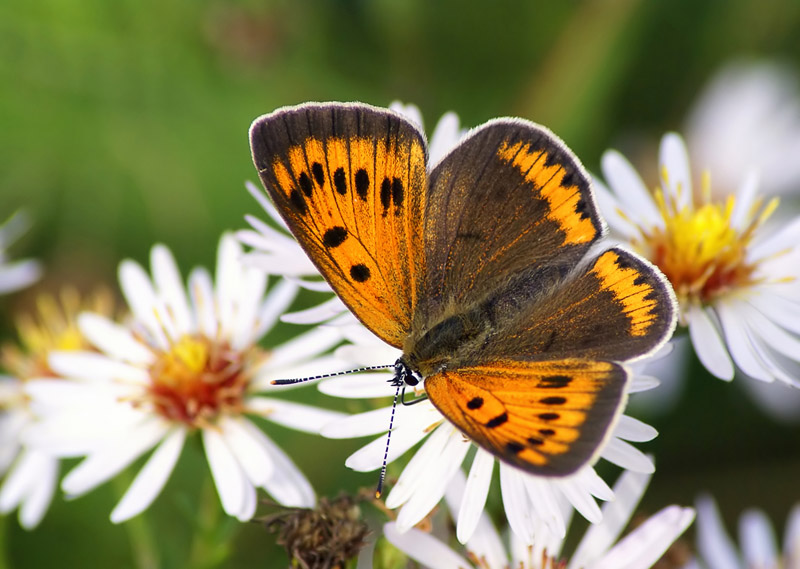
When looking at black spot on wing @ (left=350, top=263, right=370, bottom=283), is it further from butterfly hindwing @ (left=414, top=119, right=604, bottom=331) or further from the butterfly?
butterfly hindwing @ (left=414, top=119, right=604, bottom=331)

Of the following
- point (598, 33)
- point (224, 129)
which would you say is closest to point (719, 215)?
point (598, 33)

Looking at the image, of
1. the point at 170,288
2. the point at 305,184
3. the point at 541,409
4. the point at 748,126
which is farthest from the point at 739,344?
the point at 748,126

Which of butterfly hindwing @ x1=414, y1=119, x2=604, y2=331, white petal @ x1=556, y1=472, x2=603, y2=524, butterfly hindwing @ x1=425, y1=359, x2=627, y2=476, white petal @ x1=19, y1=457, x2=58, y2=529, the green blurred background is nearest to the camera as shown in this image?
butterfly hindwing @ x1=425, y1=359, x2=627, y2=476

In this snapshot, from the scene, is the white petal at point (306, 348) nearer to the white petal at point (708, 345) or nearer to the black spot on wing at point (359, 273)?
the black spot on wing at point (359, 273)

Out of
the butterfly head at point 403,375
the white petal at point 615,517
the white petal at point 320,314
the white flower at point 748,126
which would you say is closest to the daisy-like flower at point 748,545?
the white petal at point 615,517

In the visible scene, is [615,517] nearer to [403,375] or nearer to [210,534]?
[403,375]

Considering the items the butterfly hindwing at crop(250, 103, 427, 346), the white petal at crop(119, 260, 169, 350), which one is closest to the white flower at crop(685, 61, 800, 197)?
the butterfly hindwing at crop(250, 103, 427, 346)

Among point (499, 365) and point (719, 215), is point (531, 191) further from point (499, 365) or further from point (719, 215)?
point (719, 215)
